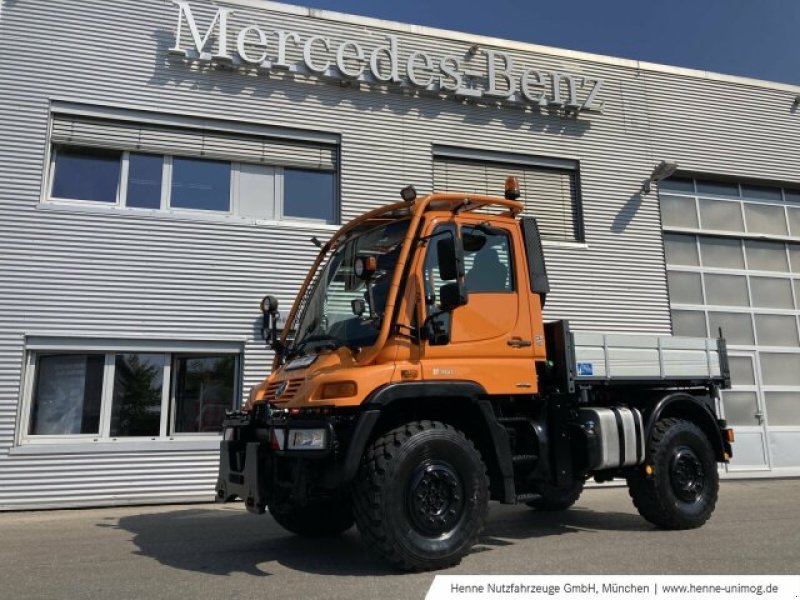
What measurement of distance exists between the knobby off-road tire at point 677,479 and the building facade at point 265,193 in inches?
191

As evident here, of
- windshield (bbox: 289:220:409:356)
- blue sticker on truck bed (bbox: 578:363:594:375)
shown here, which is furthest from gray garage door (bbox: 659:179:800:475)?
windshield (bbox: 289:220:409:356)

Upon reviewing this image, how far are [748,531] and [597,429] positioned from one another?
2.13 metres

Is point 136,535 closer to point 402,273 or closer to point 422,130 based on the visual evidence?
point 402,273

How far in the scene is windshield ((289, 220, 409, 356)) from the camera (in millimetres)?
5359

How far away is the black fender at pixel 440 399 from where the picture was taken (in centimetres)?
480

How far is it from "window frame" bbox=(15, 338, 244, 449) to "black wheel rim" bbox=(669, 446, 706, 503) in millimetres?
6079

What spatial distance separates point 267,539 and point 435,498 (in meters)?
2.33

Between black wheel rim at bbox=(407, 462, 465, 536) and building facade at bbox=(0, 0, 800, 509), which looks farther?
building facade at bbox=(0, 0, 800, 509)

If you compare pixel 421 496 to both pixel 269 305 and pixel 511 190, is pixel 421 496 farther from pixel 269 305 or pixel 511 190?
pixel 511 190

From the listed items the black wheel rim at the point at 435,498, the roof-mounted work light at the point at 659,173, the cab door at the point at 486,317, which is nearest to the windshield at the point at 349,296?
the cab door at the point at 486,317

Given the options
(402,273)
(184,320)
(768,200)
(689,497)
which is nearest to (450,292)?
(402,273)

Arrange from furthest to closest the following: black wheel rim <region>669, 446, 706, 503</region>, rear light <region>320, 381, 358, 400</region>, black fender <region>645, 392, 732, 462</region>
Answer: black fender <region>645, 392, 732, 462</region>, black wheel rim <region>669, 446, 706, 503</region>, rear light <region>320, 381, 358, 400</region>

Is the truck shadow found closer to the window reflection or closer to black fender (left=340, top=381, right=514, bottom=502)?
black fender (left=340, top=381, right=514, bottom=502)

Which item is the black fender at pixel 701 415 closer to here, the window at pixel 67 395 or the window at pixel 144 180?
the window at pixel 67 395
